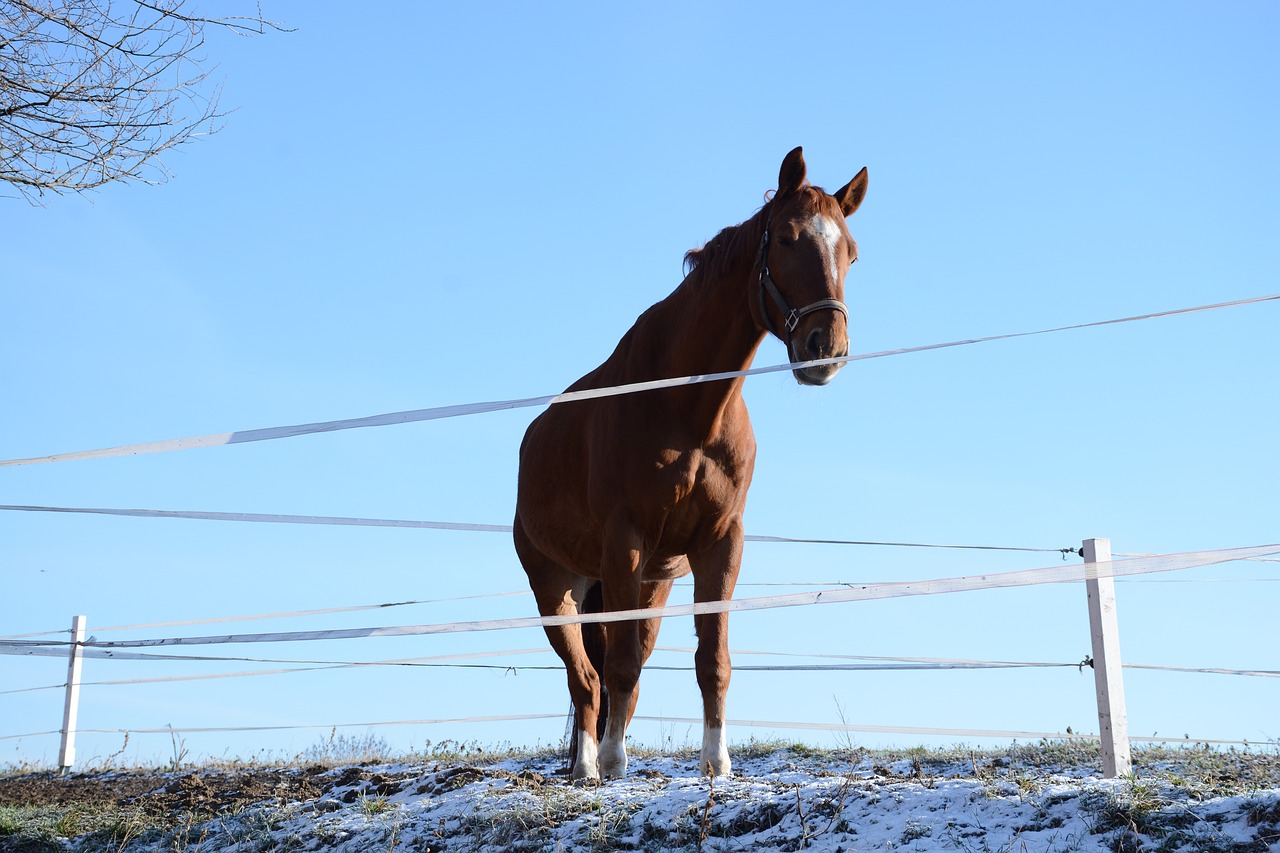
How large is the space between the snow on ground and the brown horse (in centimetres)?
57

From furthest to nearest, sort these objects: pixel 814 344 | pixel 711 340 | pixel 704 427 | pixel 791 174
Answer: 1. pixel 711 340
2. pixel 704 427
3. pixel 791 174
4. pixel 814 344

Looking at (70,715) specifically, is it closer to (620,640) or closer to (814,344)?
(620,640)

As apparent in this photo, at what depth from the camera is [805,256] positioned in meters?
5.05

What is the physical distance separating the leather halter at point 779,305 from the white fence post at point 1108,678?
2.04m

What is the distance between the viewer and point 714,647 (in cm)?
537

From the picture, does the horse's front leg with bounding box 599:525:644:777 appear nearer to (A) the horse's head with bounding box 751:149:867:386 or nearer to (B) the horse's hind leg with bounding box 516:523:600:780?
(B) the horse's hind leg with bounding box 516:523:600:780

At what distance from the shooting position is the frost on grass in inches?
154

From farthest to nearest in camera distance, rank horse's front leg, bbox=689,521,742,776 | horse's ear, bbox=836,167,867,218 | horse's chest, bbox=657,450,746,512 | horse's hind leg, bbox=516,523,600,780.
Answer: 1. horse's hind leg, bbox=516,523,600,780
2. horse's ear, bbox=836,167,867,218
3. horse's chest, bbox=657,450,746,512
4. horse's front leg, bbox=689,521,742,776

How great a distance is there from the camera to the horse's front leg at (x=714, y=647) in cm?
532

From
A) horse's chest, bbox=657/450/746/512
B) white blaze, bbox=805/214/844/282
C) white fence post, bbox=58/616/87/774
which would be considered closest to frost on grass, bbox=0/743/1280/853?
horse's chest, bbox=657/450/746/512

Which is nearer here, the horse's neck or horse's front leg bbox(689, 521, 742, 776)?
horse's front leg bbox(689, 521, 742, 776)

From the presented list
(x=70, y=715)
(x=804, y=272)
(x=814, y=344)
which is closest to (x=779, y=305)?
(x=804, y=272)

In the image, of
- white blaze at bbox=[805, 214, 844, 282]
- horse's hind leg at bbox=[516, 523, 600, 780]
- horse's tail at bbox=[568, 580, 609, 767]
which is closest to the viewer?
white blaze at bbox=[805, 214, 844, 282]

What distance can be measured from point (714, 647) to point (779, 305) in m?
1.72
